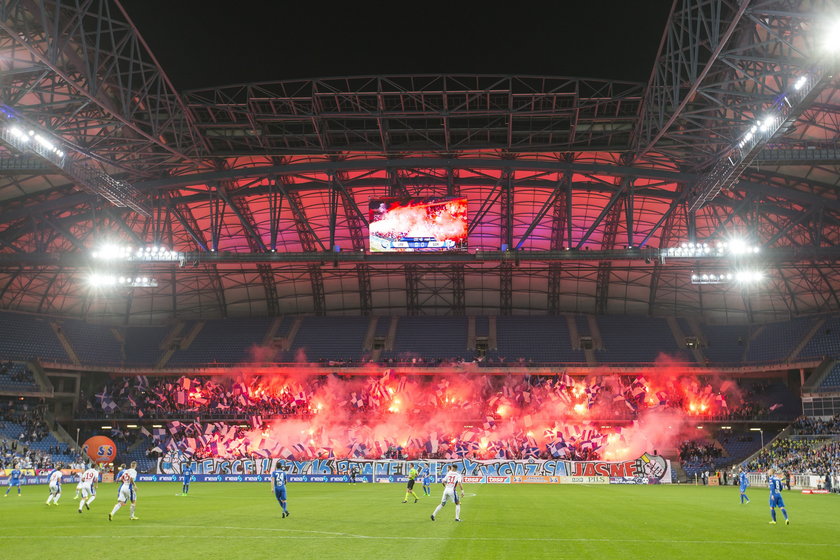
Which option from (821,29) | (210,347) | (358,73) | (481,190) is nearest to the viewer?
(821,29)

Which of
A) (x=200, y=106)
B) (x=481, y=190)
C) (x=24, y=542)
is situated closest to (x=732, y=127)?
(x=481, y=190)

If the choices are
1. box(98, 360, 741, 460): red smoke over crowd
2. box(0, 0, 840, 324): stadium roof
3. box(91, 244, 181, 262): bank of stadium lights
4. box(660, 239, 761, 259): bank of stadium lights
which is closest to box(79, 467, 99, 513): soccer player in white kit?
box(0, 0, 840, 324): stadium roof

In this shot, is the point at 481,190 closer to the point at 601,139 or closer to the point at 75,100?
the point at 601,139

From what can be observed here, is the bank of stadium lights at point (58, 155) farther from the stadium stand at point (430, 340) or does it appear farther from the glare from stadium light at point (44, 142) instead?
the stadium stand at point (430, 340)

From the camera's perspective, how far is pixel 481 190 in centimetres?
5822

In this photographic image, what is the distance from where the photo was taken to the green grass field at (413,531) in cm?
1630

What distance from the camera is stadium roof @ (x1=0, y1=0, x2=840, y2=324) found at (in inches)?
1308

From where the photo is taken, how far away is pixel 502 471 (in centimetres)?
5547

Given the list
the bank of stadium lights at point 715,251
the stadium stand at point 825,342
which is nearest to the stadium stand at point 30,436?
the bank of stadium lights at point 715,251

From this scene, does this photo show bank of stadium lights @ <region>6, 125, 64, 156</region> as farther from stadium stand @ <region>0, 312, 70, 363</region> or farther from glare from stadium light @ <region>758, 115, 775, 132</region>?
stadium stand @ <region>0, 312, 70, 363</region>

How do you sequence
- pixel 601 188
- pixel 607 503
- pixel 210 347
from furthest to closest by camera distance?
pixel 210 347 → pixel 601 188 → pixel 607 503

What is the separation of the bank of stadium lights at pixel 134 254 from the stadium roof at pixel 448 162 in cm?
98

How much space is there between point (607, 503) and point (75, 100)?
31.1 metres

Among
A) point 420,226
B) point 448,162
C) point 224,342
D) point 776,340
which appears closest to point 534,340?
point 776,340
